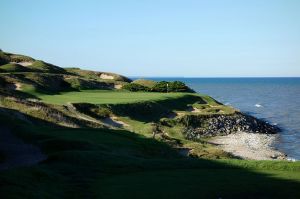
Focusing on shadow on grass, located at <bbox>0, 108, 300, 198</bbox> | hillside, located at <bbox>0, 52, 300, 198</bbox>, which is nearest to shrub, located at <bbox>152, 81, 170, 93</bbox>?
hillside, located at <bbox>0, 52, 300, 198</bbox>

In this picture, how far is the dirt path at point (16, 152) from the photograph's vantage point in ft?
71.4

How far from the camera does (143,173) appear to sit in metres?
19.3

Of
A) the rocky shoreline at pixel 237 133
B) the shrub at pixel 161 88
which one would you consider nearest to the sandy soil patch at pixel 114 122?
the rocky shoreline at pixel 237 133

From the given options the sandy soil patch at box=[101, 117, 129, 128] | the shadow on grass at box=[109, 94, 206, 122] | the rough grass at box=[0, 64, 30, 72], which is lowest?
the sandy soil patch at box=[101, 117, 129, 128]

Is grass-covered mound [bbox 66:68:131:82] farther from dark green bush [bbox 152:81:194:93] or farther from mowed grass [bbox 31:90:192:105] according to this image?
mowed grass [bbox 31:90:192:105]

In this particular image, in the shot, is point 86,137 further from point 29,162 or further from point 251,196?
point 251,196

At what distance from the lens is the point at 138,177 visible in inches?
722

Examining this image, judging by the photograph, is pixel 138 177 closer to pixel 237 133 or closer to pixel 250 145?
pixel 250 145

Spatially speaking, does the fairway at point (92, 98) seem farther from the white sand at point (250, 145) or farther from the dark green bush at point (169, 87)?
the dark green bush at point (169, 87)

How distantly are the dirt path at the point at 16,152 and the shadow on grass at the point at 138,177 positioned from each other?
0.67m

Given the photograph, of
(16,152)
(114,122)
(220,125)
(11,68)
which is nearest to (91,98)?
(114,122)

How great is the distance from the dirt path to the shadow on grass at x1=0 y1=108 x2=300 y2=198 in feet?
2.19

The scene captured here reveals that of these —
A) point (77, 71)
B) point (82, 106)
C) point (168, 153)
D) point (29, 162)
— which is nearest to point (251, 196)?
point (29, 162)

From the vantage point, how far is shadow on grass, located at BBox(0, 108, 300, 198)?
1550 cm
